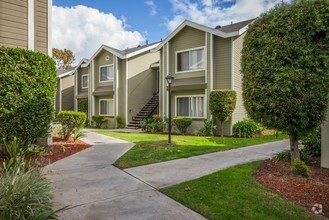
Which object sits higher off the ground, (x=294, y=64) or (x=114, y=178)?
(x=294, y=64)

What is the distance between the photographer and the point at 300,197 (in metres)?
4.25

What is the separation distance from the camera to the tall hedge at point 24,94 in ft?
A: 20.9

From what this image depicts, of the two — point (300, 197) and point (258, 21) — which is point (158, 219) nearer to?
point (300, 197)

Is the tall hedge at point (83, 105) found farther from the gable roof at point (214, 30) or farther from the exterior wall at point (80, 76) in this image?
the gable roof at point (214, 30)

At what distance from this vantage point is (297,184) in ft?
16.1

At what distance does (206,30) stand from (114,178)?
11.2 meters

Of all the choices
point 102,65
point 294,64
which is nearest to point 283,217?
point 294,64

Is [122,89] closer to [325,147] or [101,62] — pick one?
[101,62]

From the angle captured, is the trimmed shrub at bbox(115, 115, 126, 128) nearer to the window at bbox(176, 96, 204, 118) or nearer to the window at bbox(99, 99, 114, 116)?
the window at bbox(99, 99, 114, 116)

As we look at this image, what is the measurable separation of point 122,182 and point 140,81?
15015mm

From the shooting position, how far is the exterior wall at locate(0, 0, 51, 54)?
292 inches

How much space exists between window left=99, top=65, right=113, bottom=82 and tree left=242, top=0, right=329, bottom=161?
51.8ft

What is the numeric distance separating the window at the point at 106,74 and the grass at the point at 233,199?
1636cm

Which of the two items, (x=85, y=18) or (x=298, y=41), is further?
(x=85, y=18)
